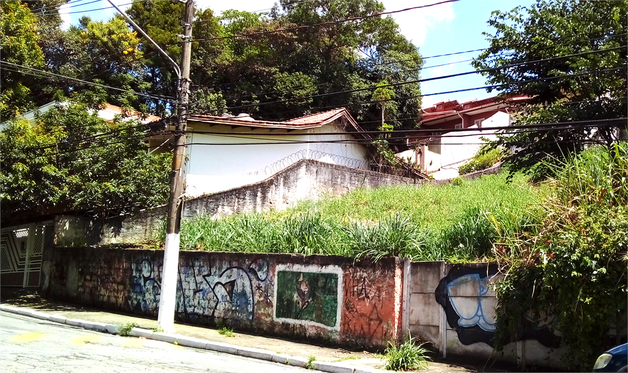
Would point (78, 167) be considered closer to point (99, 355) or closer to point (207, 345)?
point (207, 345)

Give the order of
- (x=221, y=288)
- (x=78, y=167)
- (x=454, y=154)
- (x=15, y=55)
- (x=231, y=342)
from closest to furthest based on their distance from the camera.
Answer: (x=231, y=342) → (x=221, y=288) → (x=78, y=167) → (x=15, y=55) → (x=454, y=154)

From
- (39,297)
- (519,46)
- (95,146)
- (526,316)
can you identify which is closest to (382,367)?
(526,316)

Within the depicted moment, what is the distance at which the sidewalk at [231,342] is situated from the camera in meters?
10.2

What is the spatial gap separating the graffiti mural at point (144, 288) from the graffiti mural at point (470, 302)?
8.13 metres

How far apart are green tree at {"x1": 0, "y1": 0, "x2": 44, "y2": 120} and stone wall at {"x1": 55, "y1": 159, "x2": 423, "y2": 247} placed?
289 inches

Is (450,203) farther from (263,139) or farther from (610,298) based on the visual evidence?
(610,298)

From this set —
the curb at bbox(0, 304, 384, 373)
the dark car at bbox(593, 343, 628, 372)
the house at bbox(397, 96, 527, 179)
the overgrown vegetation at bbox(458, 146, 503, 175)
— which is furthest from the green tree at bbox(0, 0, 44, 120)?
the dark car at bbox(593, 343, 628, 372)

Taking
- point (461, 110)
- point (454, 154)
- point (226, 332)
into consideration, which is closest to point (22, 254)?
point (226, 332)

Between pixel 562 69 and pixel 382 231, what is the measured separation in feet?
26.3

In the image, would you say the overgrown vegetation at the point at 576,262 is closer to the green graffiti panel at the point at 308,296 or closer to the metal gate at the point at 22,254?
the green graffiti panel at the point at 308,296

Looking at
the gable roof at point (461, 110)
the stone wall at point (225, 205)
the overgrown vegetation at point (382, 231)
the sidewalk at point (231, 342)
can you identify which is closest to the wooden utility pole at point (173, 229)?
the sidewalk at point (231, 342)

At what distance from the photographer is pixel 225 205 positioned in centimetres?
2031

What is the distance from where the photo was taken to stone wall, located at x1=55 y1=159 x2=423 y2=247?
63.8 ft

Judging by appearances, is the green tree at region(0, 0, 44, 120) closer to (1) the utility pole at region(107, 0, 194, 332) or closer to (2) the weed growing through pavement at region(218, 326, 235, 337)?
(1) the utility pole at region(107, 0, 194, 332)
